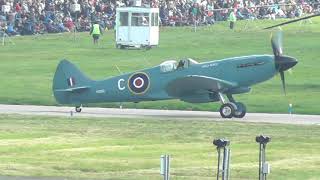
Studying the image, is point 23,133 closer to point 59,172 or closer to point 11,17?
point 59,172

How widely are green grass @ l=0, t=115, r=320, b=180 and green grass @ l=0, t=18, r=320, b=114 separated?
7.37 meters

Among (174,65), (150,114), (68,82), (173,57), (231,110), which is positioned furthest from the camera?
(173,57)

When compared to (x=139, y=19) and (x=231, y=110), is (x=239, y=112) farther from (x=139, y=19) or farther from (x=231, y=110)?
(x=139, y=19)

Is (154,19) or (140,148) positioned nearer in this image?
(140,148)

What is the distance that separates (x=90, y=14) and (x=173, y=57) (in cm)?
2141

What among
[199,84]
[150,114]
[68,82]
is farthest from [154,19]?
[199,84]

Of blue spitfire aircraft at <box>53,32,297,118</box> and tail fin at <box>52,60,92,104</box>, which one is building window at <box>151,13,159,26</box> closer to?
tail fin at <box>52,60,92,104</box>

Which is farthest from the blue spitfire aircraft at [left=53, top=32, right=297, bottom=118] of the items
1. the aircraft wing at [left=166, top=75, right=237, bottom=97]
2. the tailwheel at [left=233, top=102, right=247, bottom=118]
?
the tailwheel at [left=233, top=102, right=247, bottom=118]

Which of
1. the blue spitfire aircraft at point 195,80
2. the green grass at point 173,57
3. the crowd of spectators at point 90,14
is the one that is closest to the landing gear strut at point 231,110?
the blue spitfire aircraft at point 195,80

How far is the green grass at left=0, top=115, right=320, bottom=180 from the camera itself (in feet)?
74.4

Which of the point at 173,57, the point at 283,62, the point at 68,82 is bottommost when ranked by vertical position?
the point at 173,57

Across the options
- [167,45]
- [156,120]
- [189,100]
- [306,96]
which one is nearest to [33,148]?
[156,120]

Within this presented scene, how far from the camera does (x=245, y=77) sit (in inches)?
1467

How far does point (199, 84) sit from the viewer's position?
37062 millimetres
